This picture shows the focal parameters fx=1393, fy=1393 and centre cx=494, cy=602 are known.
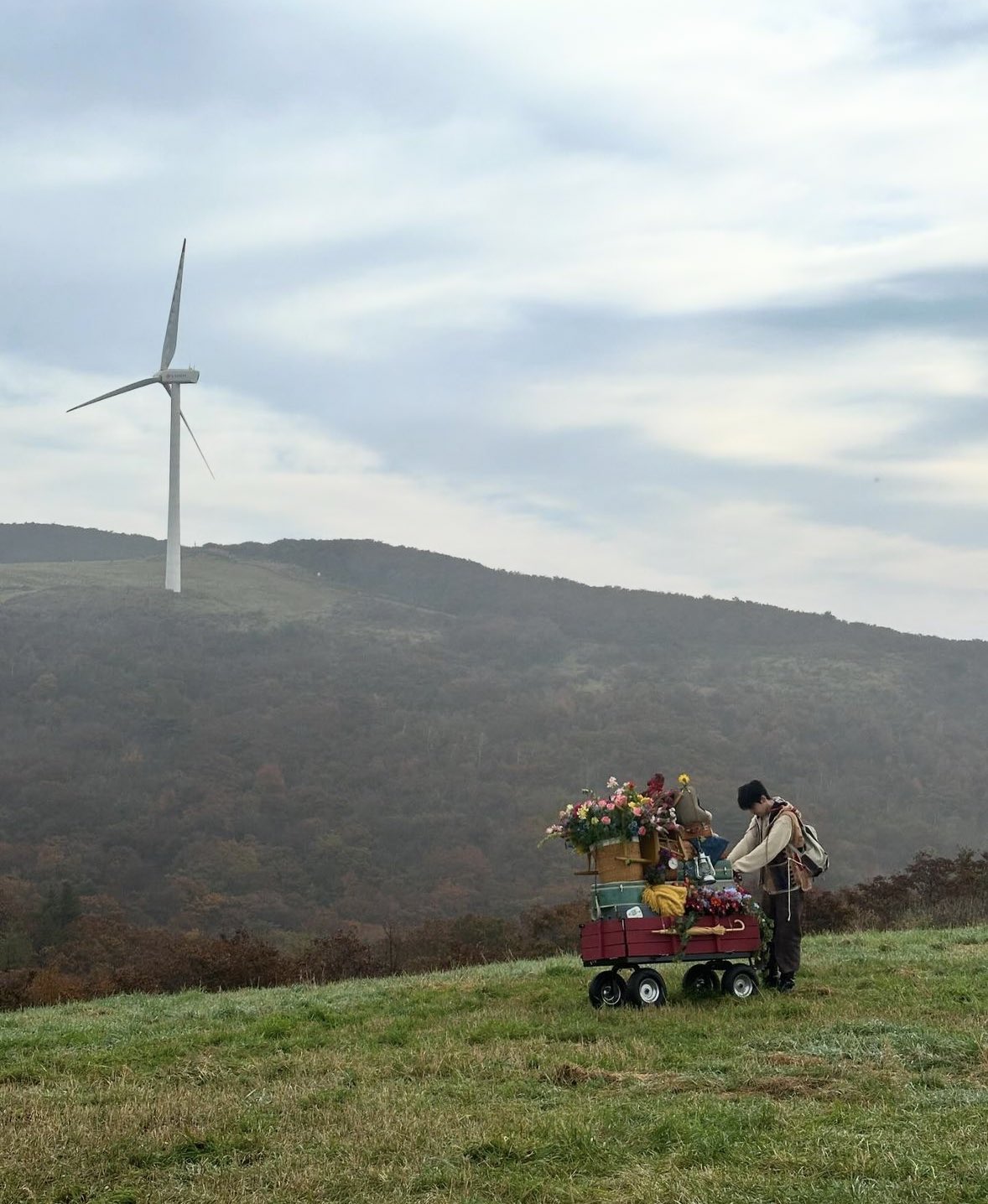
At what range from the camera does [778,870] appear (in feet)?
46.4

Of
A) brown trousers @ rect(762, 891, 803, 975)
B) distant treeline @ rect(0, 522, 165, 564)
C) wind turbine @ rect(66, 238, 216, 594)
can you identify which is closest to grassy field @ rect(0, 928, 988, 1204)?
brown trousers @ rect(762, 891, 803, 975)

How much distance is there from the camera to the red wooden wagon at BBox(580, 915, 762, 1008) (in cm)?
1346

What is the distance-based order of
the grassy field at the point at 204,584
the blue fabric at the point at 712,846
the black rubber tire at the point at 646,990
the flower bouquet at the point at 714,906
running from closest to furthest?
the black rubber tire at the point at 646,990, the flower bouquet at the point at 714,906, the blue fabric at the point at 712,846, the grassy field at the point at 204,584

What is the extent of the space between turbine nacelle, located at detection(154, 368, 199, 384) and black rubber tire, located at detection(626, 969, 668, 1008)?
74471 mm

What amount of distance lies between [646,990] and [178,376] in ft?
246

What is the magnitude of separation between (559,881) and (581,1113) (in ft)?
197

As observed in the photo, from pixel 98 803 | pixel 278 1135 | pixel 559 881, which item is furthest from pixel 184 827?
pixel 278 1135

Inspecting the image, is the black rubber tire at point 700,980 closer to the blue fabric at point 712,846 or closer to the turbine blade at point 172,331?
the blue fabric at point 712,846

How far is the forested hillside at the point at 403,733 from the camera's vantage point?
67.9 m

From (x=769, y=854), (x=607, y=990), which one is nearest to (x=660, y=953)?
(x=607, y=990)

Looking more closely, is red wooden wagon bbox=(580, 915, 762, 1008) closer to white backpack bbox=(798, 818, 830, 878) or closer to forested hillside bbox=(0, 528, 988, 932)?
white backpack bbox=(798, 818, 830, 878)

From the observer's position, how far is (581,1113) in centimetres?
868

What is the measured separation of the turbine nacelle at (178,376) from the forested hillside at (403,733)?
22.2 meters

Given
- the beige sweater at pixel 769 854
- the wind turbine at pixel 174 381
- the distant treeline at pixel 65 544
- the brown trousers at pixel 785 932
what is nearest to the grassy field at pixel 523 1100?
the brown trousers at pixel 785 932
